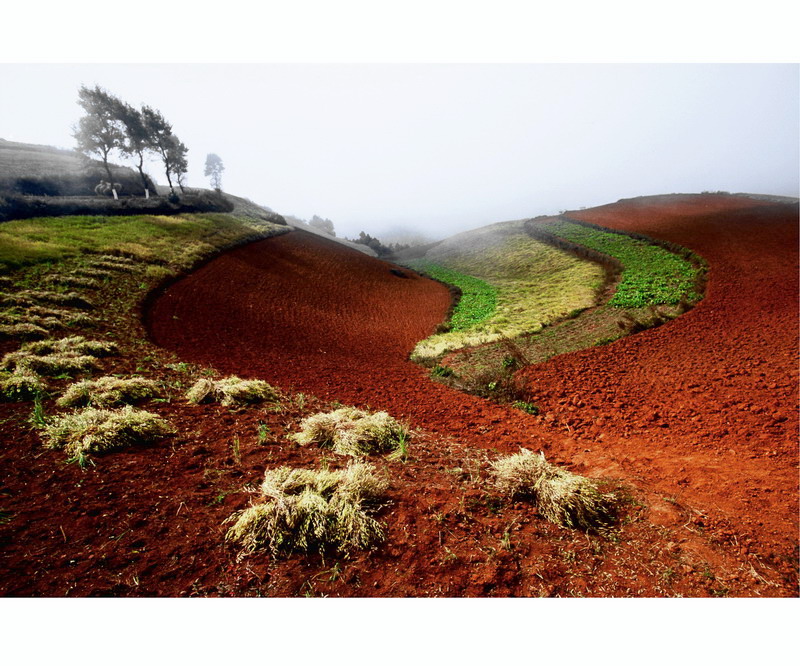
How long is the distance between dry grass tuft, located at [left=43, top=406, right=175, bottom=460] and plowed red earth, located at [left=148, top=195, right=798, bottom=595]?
11.5ft

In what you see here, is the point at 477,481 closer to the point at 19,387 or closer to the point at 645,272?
the point at 19,387

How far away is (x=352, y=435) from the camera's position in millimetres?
4781

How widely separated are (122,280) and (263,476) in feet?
57.6

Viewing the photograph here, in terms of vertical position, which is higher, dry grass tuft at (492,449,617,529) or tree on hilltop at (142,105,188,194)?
tree on hilltop at (142,105,188,194)

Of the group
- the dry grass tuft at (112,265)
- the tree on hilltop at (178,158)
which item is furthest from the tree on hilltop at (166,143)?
the dry grass tuft at (112,265)

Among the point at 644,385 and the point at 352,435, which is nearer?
the point at 352,435

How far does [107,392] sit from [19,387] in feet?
4.86

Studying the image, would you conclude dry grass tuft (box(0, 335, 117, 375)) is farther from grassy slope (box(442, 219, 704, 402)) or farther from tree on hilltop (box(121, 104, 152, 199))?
tree on hilltop (box(121, 104, 152, 199))

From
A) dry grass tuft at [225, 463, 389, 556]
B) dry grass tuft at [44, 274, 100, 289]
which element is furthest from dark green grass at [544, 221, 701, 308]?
dry grass tuft at [44, 274, 100, 289]

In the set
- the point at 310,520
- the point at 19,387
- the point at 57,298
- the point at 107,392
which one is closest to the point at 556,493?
the point at 310,520

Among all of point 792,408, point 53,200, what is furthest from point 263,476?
point 53,200

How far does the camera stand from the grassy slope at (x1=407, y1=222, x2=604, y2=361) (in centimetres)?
1423

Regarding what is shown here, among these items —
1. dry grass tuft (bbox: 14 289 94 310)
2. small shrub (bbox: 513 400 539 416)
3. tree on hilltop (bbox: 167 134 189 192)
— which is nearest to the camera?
small shrub (bbox: 513 400 539 416)

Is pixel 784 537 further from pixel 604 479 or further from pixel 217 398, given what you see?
pixel 217 398
